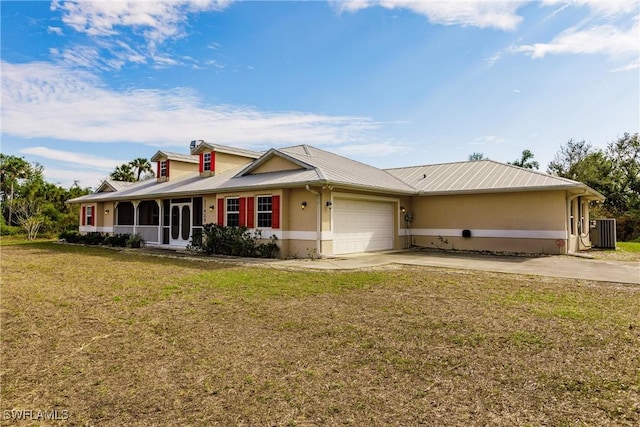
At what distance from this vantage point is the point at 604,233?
690 inches

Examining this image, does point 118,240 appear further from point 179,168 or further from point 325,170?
point 325,170

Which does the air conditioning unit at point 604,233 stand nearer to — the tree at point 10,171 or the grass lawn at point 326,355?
the grass lawn at point 326,355

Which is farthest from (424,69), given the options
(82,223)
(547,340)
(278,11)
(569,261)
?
(82,223)

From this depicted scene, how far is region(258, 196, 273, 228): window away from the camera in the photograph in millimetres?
14211

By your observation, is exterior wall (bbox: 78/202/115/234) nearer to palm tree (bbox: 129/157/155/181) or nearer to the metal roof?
the metal roof

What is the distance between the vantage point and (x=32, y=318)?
5836 millimetres

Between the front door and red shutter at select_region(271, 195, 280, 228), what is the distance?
6.14 metres

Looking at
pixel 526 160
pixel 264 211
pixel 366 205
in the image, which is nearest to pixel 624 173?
pixel 526 160

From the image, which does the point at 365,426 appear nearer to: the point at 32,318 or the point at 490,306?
the point at 490,306

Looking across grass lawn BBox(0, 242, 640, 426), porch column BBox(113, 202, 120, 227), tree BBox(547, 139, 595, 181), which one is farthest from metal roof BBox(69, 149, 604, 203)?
tree BBox(547, 139, 595, 181)

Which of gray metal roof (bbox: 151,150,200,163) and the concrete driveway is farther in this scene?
gray metal roof (bbox: 151,150,200,163)

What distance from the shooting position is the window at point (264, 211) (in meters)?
14.2

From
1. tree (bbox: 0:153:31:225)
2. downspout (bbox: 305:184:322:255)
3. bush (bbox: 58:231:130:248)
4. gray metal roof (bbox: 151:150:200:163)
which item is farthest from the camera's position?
tree (bbox: 0:153:31:225)

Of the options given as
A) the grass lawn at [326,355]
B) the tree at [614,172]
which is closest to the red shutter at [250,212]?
the grass lawn at [326,355]
